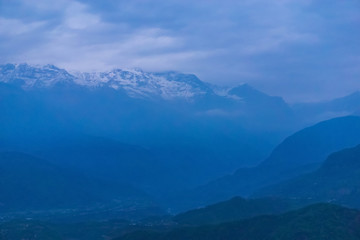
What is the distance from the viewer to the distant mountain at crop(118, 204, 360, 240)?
13488 centimetres

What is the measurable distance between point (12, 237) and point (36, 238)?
31.4 ft

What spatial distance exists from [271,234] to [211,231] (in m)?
18.1

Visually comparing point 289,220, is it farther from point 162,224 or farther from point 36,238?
point 36,238

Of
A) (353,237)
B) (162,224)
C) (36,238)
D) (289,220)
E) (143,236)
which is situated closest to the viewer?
(353,237)

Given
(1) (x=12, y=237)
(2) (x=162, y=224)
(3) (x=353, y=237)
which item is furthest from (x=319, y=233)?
(1) (x=12, y=237)

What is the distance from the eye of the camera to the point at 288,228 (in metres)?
139

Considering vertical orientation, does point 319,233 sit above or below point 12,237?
below

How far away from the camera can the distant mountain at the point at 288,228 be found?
5310 inches

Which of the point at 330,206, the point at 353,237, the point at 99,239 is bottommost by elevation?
the point at 353,237

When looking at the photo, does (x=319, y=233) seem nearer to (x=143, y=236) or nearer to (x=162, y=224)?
(x=143, y=236)

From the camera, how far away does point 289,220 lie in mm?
144875

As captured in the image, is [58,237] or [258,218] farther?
[58,237]

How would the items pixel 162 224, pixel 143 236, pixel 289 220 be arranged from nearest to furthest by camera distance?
pixel 289 220 < pixel 143 236 < pixel 162 224

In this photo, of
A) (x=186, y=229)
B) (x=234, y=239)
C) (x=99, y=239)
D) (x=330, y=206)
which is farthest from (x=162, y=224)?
(x=330, y=206)
